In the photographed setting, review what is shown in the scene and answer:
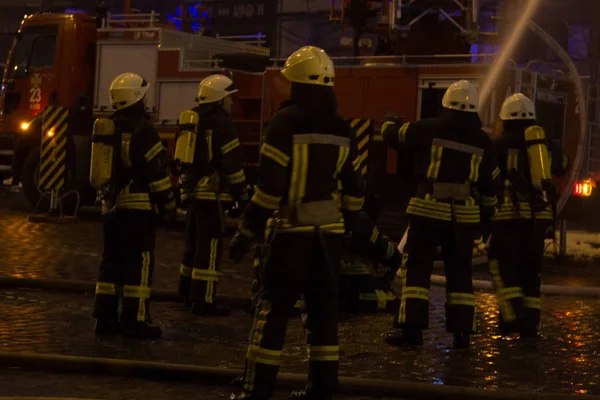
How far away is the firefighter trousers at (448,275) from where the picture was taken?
283 inches

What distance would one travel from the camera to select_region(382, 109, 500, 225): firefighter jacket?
23.5 feet

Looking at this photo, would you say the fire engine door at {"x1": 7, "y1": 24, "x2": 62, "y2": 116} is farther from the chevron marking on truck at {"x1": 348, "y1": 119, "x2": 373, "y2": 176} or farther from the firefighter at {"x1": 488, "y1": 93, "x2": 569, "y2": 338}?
the firefighter at {"x1": 488, "y1": 93, "x2": 569, "y2": 338}

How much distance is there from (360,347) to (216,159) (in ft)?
6.47

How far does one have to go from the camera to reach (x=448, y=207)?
23.6 ft

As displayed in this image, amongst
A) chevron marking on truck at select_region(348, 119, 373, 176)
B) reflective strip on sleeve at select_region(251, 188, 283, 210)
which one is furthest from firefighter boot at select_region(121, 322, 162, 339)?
chevron marking on truck at select_region(348, 119, 373, 176)

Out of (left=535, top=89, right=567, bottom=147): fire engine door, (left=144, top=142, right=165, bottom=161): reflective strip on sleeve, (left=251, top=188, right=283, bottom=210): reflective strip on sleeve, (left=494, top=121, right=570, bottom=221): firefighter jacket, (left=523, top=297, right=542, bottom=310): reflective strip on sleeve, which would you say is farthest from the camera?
(left=535, top=89, right=567, bottom=147): fire engine door

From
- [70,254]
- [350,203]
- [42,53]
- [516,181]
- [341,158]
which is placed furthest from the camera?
[42,53]

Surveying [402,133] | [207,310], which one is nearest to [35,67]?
[207,310]

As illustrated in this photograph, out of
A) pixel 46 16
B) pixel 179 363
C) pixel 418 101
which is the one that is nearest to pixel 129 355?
pixel 179 363

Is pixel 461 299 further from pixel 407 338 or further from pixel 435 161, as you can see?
pixel 435 161

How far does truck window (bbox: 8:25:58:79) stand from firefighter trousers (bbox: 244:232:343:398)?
39.4 feet

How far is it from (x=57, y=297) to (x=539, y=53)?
23.2 m

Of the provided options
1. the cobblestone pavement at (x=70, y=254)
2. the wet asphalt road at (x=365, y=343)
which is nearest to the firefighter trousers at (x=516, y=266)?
the wet asphalt road at (x=365, y=343)

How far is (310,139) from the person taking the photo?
5305 mm
